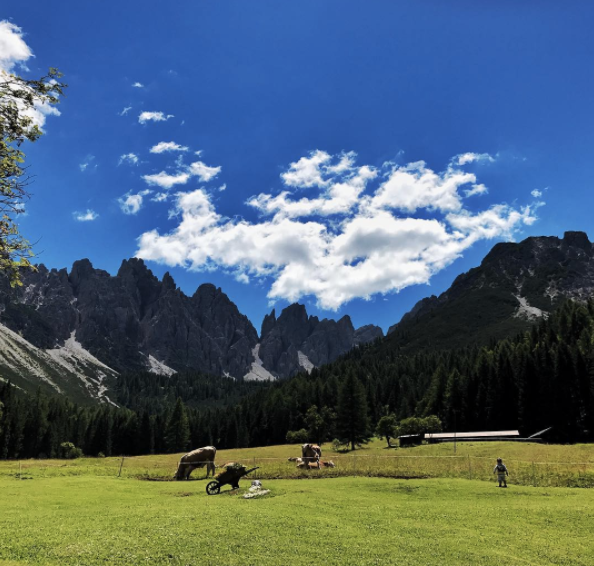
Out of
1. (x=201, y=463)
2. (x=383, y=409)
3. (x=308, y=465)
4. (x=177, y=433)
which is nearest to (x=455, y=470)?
(x=308, y=465)

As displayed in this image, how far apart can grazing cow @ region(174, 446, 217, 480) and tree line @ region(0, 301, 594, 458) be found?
182 ft

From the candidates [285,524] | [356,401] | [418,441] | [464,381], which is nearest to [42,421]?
[356,401]

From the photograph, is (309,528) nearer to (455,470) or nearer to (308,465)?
(455,470)

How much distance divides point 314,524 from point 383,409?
402ft

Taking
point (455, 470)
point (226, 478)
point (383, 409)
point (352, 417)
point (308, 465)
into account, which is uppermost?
point (226, 478)

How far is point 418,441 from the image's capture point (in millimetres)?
87688

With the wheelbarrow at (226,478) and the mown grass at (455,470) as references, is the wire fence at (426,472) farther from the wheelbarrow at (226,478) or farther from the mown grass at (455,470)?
the wheelbarrow at (226,478)

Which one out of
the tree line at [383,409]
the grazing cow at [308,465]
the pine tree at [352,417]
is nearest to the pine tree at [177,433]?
the tree line at [383,409]

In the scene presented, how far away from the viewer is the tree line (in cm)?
8212

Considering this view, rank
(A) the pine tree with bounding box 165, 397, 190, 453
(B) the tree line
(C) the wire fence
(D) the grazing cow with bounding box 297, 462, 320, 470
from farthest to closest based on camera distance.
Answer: (A) the pine tree with bounding box 165, 397, 190, 453 < (B) the tree line < (D) the grazing cow with bounding box 297, 462, 320, 470 < (C) the wire fence

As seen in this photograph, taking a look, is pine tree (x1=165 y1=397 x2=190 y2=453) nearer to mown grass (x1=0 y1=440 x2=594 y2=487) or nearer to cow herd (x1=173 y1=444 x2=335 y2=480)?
mown grass (x1=0 y1=440 x2=594 y2=487)

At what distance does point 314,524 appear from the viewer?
59.1 feet

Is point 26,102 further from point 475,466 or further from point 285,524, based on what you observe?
point 475,466

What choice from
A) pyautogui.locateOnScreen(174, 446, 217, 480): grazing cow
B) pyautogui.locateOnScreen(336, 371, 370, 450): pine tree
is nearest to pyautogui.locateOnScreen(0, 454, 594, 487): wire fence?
pyautogui.locateOnScreen(174, 446, 217, 480): grazing cow
